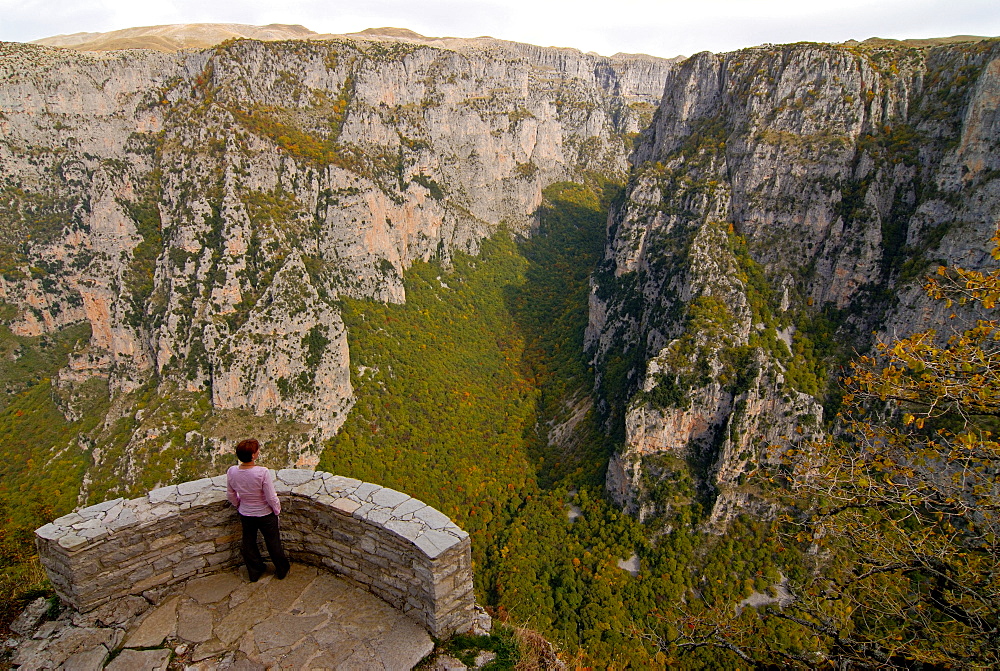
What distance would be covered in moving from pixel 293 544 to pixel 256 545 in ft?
2.52

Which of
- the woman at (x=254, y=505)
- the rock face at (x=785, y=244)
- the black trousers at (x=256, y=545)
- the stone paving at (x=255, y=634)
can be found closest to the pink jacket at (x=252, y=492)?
the woman at (x=254, y=505)

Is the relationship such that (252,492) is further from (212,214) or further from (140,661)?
(212,214)

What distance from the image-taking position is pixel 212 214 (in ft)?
190

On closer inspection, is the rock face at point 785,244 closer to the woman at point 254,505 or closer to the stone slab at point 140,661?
the woman at point 254,505

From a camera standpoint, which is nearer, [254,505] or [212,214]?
[254,505]

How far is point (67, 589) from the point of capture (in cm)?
844

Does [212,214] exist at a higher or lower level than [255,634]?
lower

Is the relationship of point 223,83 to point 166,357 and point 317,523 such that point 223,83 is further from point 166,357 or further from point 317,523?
point 317,523

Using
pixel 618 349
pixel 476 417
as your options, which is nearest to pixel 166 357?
pixel 476 417

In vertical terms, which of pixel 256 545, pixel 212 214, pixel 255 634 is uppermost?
pixel 256 545

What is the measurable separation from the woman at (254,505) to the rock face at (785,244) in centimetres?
4810

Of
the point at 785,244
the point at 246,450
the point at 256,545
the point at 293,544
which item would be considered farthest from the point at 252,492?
the point at 785,244

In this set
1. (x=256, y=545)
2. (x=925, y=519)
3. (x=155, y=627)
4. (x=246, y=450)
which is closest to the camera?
(x=925, y=519)

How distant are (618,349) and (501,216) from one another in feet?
144
